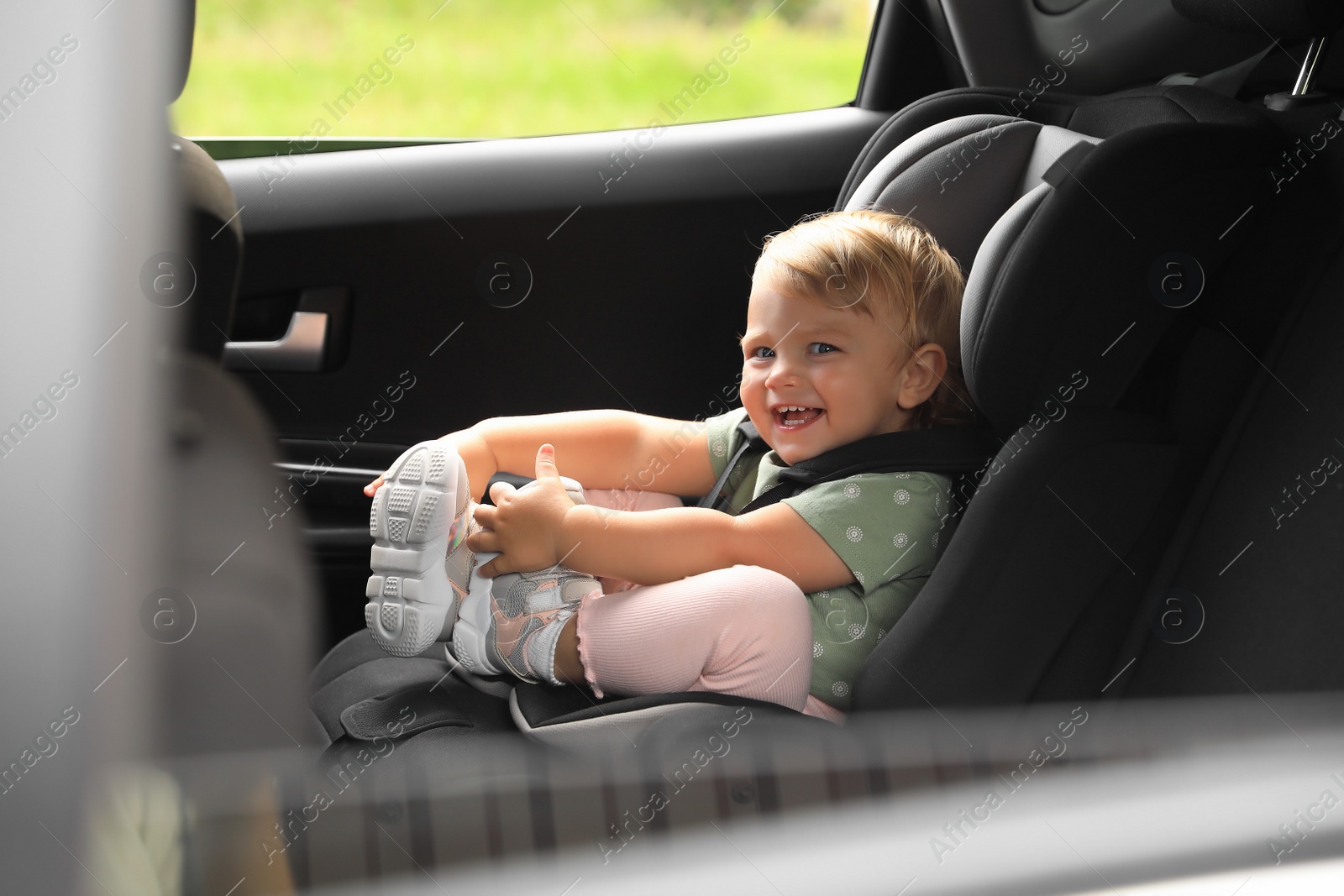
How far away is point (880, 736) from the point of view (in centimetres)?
61

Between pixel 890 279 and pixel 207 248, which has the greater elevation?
pixel 890 279

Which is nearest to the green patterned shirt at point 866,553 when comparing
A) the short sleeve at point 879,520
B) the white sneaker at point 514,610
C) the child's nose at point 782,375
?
the short sleeve at point 879,520

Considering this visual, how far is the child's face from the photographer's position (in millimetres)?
1156

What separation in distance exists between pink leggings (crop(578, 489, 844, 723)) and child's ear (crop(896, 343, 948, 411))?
265mm

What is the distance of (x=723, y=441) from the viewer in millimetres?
1353

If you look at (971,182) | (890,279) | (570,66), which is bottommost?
(890,279)

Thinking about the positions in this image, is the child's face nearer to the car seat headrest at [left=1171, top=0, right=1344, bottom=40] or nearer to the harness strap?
the harness strap

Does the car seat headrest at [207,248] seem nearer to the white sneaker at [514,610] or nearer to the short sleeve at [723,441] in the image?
the white sneaker at [514,610]

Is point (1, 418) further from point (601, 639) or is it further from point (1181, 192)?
point (1181, 192)

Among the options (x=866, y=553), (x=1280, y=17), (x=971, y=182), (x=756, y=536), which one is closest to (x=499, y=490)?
(x=756, y=536)

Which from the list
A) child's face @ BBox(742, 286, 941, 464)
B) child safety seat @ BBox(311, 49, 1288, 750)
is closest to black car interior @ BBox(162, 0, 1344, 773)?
child safety seat @ BBox(311, 49, 1288, 750)

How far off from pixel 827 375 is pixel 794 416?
0.06m

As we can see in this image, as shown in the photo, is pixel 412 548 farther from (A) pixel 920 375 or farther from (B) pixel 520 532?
(A) pixel 920 375

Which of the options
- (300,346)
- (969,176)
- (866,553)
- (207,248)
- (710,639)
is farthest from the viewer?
(300,346)
